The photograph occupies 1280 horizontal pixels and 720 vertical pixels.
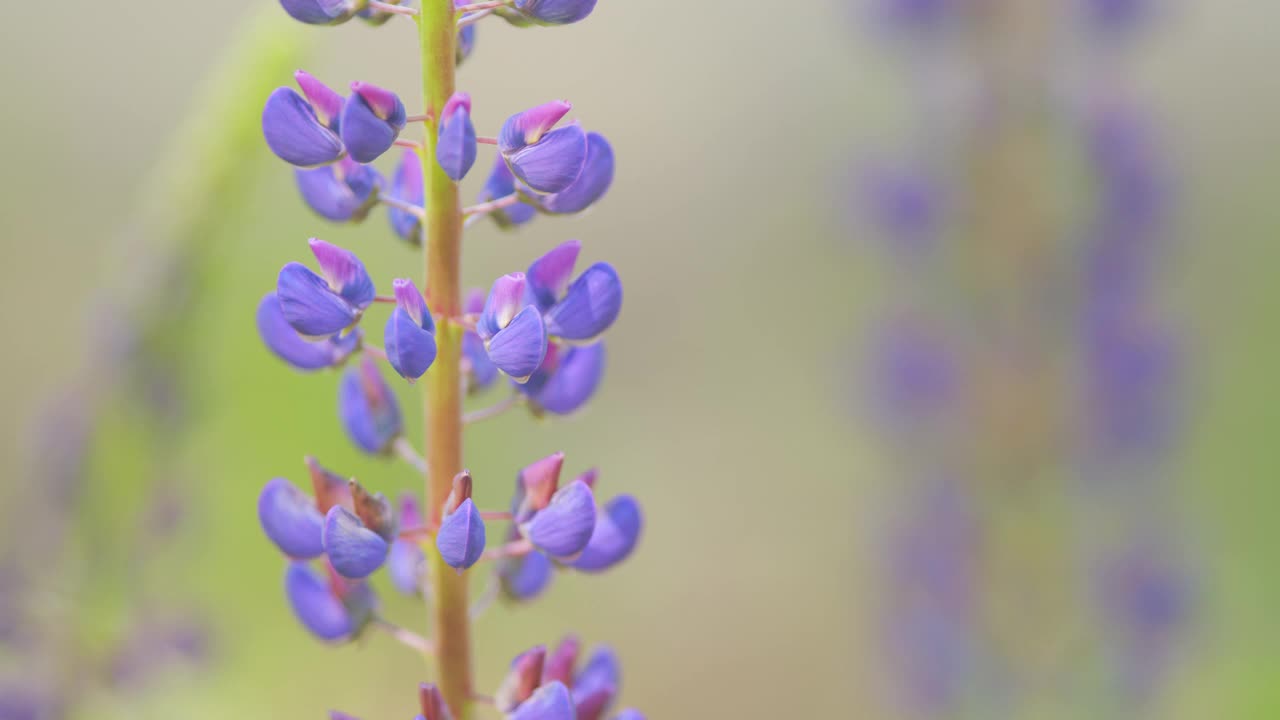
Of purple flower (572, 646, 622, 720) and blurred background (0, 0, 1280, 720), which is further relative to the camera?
blurred background (0, 0, 1280, 720)

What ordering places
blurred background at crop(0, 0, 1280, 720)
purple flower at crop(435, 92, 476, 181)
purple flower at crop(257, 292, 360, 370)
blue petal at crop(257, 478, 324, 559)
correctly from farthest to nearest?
1. blurred background at crop(0, 0, 1280, 720)
2. purple flower at crop(257, 292, 360, 370)
3. blue petal at crop(257, 478, 324, 559)
4. purple flower at crop(435, 92, 476, 181)

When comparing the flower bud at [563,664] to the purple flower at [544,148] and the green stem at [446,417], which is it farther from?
the purple flower at [544,148]

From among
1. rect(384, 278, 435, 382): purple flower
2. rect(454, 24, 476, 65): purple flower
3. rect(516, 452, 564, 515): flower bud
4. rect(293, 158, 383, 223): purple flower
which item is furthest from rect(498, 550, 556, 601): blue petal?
rect(454, 24, 476, 65): purple flower

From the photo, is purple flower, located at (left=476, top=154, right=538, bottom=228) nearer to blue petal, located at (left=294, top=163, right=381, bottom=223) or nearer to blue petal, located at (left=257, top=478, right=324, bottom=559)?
blue petal, located at (left=294, top=163, right=381, bottom=223)

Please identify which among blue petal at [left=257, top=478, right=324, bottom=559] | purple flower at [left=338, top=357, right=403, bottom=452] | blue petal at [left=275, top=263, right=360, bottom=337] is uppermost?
blue petal at [left=275, top=263, right=360, bottom=337]

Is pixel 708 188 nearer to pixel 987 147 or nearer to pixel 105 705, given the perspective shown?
pixel 987 147

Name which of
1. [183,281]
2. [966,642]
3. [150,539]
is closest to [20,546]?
[150,539]

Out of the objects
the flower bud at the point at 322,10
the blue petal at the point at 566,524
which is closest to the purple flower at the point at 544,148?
the flower bud at the point at 322,10

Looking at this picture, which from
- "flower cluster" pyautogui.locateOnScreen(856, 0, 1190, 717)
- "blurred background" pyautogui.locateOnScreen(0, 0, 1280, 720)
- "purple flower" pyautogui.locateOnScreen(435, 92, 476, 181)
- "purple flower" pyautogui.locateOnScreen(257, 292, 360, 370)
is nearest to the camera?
"purple flower" pyautogui.locateOnScreen(435, 92, 476, 181)
